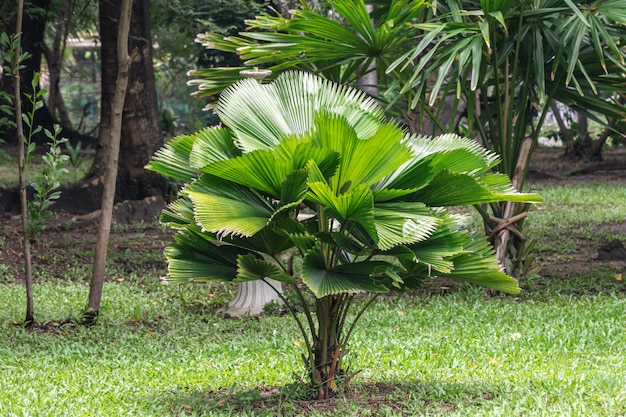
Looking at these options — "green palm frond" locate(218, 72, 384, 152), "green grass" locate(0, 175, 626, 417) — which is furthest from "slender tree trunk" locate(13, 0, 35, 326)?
"green palm frond" locate(218, 72, 384, 152)

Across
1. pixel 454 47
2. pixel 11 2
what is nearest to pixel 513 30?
pixel 454 47

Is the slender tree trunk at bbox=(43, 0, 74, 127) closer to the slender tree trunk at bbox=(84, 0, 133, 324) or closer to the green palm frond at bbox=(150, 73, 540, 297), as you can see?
the slender tree trunk at bbox=(84, 0, 133, 324)

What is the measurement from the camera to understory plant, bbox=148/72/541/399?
3.25 meters

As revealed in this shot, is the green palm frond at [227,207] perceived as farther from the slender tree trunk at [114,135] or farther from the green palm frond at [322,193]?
the slender tree trunk at [114,135]

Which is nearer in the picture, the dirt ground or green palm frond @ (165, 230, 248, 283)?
green palm frond @ (165, 230, 248, 283)

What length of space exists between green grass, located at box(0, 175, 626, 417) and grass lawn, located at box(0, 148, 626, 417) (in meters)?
0.01

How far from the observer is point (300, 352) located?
4738 mm

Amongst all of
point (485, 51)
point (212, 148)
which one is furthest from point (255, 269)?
point (485, 51)

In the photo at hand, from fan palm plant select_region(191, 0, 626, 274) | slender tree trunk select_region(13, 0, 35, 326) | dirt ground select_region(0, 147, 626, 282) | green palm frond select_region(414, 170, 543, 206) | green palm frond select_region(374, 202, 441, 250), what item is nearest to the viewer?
green palm frond select_region(374, 202, 441, 250)

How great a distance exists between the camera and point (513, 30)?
6.63m

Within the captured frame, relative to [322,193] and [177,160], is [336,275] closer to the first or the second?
[322,193]

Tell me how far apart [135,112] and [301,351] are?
6823mm

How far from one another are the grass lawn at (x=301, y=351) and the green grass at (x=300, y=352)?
0.01 metres

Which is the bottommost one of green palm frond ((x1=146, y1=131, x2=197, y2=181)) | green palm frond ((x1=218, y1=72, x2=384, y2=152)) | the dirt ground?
the dirt ground
